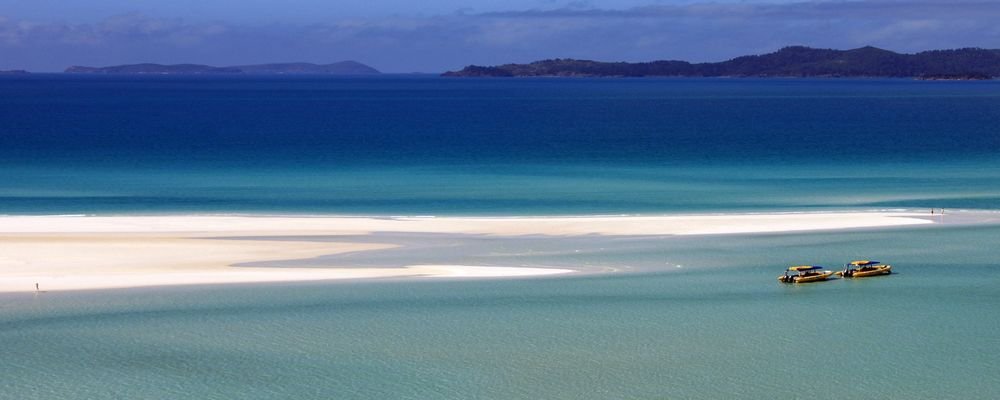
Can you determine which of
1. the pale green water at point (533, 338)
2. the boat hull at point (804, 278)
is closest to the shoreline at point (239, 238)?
the pale green water at point (533, 338)

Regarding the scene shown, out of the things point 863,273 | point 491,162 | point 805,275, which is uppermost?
point 805,275

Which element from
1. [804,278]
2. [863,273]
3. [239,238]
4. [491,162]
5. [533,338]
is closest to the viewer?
[533,338]

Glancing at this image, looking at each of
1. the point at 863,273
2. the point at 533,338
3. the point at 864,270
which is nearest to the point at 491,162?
the point at 864,270

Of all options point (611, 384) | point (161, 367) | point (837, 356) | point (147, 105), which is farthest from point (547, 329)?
point (147, 105)

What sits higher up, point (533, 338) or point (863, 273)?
point (533, 338)

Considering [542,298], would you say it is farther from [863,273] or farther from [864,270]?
[864,270]

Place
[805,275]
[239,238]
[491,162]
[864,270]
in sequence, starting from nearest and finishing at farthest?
[805,275]
[864,270]
[239,238]
[491,162]

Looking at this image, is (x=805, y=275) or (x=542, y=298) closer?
(x=542, y=298)

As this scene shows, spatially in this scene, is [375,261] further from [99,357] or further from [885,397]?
[885,397]
